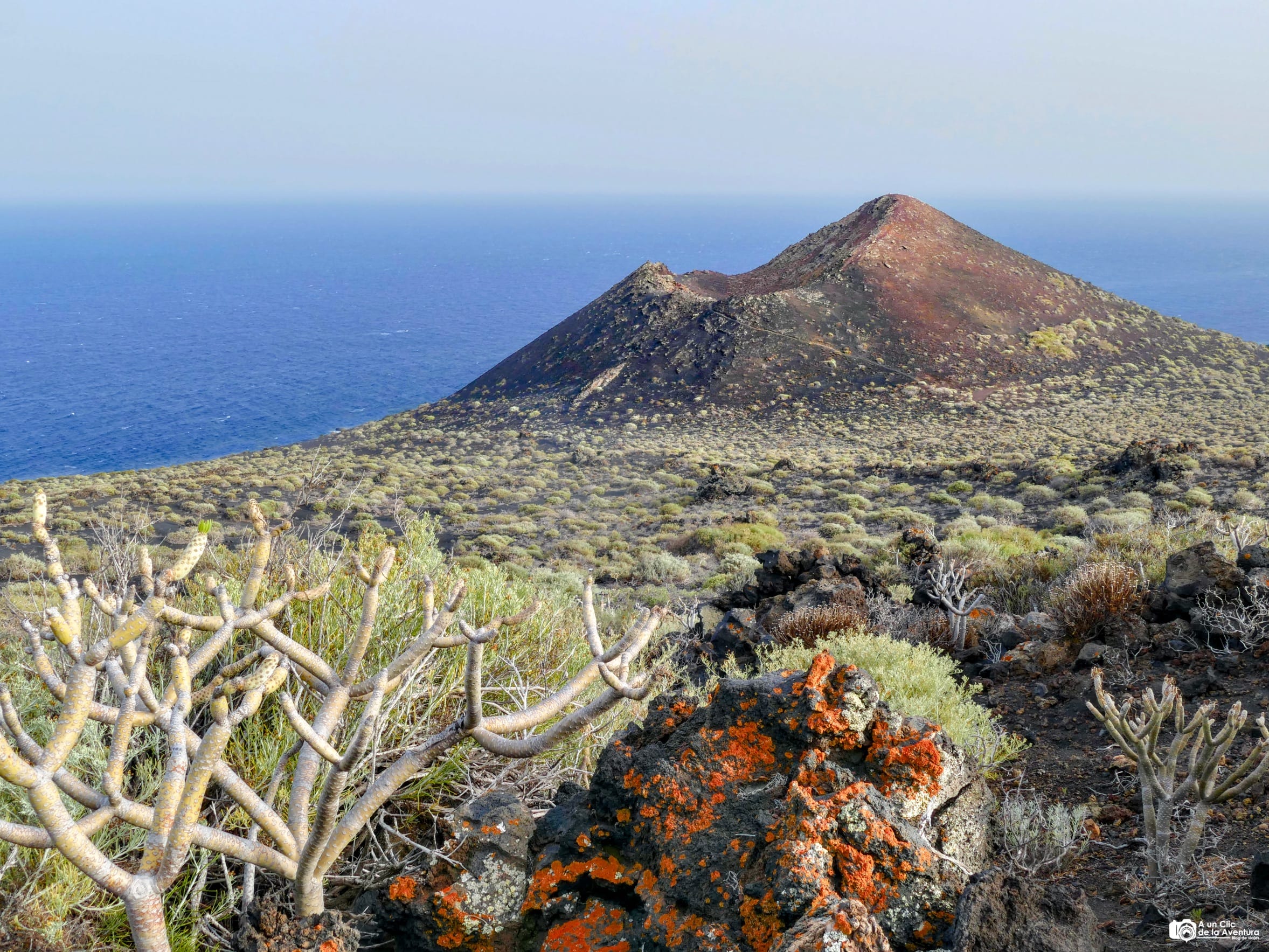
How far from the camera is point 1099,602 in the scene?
7.39m

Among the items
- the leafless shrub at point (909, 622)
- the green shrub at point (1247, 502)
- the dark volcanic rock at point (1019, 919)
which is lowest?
the green shrub at point (1247, 502)

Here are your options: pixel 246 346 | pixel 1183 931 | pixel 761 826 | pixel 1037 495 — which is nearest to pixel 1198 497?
pixel 1037 495

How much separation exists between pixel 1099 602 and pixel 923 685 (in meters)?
2.85

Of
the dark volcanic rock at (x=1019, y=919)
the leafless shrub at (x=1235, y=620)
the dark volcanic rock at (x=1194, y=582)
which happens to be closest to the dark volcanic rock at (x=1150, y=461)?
the dark volcanic rock at (x=1194, y=582)

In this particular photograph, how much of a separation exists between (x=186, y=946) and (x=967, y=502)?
23.3m

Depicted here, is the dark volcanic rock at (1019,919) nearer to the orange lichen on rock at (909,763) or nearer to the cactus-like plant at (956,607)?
the orange lichen on rock at (909,763)

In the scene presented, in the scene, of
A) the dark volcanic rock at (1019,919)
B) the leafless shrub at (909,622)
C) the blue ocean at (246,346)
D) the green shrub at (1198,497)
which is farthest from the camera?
the blue ocean at (246,346)

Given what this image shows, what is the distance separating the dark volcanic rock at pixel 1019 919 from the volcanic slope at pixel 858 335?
37672mm

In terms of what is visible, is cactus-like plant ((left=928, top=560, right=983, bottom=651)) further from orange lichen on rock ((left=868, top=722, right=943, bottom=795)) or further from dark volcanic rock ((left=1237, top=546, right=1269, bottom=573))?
orange lichen on rock ((left=868, top=722, right=943, bottom=795))

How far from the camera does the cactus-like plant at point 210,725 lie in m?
2.05

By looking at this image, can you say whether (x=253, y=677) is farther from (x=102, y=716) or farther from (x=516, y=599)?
(x=516, y=599)

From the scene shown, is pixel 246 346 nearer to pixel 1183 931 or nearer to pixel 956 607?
pixel 956 607

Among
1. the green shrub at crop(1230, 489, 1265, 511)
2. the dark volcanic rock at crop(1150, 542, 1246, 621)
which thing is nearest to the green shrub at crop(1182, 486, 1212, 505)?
the green shrub at crop(1230, 489, 1265, 511)

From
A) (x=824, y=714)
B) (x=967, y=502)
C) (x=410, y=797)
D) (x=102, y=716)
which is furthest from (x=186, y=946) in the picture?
(x=967, y=502)
